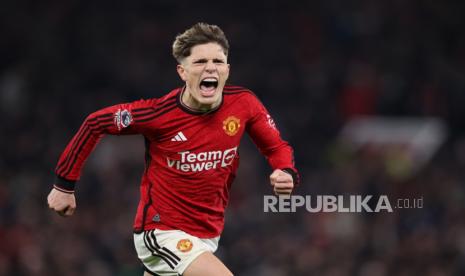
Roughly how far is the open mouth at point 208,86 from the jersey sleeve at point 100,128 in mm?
303

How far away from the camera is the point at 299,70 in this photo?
19766mm

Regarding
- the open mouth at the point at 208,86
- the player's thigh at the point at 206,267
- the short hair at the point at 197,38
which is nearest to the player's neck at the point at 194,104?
the open mouth at the point at 208,86

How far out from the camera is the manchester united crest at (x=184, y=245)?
664 centimetres

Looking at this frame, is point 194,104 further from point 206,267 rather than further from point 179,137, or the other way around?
point 206,267

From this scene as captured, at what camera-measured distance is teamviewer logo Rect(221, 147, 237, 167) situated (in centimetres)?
678

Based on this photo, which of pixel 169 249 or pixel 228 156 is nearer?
pixel 169 249

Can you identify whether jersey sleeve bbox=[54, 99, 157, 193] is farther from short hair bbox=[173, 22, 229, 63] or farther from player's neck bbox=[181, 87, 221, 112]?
short hair bbox=[173, 22, 229, 63]

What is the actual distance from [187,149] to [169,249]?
581 millimetres

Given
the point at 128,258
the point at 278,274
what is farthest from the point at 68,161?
the point at 278,274

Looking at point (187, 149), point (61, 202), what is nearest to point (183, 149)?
point (187, 149)

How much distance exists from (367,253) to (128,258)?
9.59 feet

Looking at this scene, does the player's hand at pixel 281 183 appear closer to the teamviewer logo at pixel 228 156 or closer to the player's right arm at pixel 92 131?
the teamviewer logo at pixel 228 156

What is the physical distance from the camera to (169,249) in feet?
21.9

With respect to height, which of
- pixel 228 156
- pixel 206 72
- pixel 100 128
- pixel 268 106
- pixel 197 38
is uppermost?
pixel 268 106
